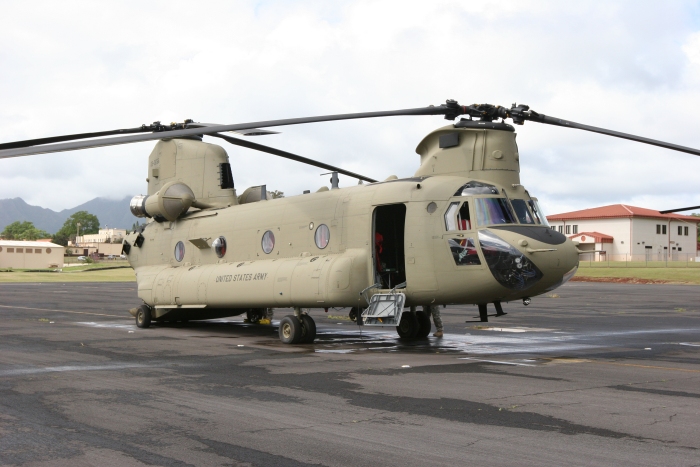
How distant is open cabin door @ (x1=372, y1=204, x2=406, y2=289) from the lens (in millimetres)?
18172

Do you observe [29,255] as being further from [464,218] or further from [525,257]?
[525,257]

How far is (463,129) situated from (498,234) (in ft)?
10.1

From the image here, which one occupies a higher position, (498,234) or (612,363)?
(498,234)

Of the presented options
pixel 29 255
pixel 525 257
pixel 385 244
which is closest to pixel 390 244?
pixel 385 244

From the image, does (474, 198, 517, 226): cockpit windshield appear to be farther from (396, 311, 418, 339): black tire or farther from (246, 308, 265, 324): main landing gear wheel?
(246, 308, 265, 324): main landing gear wheel

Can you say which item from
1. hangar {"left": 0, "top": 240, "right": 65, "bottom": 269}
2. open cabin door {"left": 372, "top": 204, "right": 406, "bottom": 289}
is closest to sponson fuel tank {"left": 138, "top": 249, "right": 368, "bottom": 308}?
open cabin door {"left": 372, "top": 204, "right": 406, "bottom": 289}

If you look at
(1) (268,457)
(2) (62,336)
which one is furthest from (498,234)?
(2) (62,336)

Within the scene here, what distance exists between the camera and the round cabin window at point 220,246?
Answer: 22.2 meters

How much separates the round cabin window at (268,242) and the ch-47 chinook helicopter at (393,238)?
0.09ft

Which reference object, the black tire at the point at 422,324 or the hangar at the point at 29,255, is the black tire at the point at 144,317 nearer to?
the black tire at the point at 422,324

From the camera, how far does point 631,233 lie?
103375 millimetres

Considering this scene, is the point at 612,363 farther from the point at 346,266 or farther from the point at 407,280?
the point at 346,266

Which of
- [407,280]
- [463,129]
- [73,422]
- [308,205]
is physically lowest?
[73,422]

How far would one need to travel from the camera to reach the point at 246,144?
22.3 m
